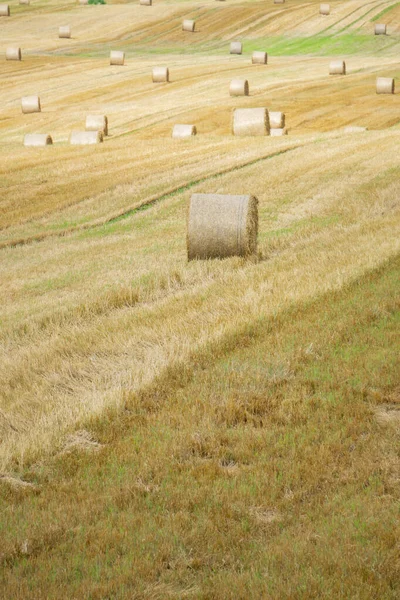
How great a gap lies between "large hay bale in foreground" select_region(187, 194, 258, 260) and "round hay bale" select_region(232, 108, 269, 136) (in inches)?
579

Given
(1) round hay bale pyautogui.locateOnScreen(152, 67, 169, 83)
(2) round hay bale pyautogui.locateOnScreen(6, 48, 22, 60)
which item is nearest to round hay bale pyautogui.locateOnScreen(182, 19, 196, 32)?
(2) round hay bale pyautogui.locateOnScreen(6, 48, 22, 60)

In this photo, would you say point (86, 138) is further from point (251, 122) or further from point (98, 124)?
point (251, 122)

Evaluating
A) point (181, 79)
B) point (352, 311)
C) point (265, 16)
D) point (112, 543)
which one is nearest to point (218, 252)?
point (352, 311)

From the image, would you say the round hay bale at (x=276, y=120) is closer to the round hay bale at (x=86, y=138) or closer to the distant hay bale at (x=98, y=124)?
the round hay bale at (x=86, y=138)

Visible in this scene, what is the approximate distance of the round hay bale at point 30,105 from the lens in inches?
1372

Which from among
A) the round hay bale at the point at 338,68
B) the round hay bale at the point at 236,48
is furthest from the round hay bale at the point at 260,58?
the round hay bale at the point at 338,68

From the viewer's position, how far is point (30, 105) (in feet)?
115

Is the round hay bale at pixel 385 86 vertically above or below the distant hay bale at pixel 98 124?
above

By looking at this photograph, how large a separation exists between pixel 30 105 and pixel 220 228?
24.9 m

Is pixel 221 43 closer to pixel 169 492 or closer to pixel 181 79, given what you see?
pixel 181 79

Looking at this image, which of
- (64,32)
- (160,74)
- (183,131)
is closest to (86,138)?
(183,131)

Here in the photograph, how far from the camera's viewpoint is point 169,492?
5.13m

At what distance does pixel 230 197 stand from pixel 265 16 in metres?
46.9

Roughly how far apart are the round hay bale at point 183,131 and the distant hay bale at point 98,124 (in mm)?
2740
